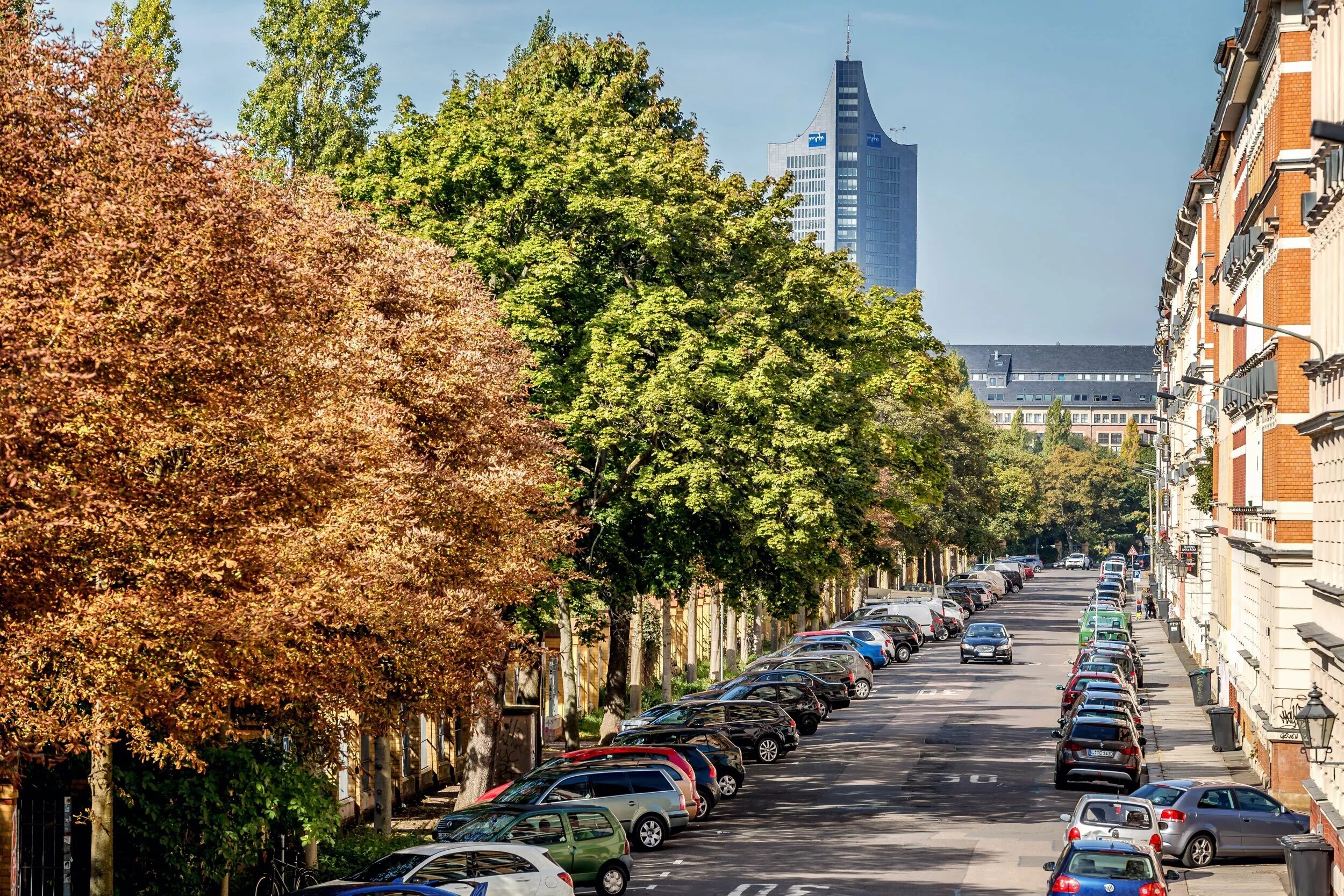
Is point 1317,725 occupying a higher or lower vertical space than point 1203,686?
higher

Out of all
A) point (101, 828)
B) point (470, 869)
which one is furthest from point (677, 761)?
point (101, 828)

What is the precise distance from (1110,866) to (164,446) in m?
13.4

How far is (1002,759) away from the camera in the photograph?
134ft

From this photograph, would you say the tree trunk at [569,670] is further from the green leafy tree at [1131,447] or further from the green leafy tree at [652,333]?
the green leafy tree at [1131,447]

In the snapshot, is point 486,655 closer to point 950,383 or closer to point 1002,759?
point 1002,759

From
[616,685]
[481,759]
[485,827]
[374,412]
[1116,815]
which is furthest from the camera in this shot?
[616,685]

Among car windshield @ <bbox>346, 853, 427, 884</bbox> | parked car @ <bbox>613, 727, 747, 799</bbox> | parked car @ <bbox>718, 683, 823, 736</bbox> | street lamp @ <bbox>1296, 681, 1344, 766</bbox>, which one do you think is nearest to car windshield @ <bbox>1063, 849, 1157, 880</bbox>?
street lamp @ <bbox>1296, 681, 1344, 766</bbox>

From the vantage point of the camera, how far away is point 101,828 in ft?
61.6

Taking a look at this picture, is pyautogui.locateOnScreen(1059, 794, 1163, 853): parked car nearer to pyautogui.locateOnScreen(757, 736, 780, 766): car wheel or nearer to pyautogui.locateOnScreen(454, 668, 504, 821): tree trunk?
pyautogui.locateOnScreen(454, 668, 504, 821): tree trunk

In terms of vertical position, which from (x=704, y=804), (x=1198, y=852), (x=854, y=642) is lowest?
(x=1198, y=852)

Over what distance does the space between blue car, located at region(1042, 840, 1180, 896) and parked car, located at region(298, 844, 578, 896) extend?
657 centimetres

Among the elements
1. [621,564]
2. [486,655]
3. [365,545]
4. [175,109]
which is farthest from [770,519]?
[175,109]

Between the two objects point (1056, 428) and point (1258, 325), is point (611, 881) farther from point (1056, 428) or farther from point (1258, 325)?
point (1056, 428)

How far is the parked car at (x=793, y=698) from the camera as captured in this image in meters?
45.9
